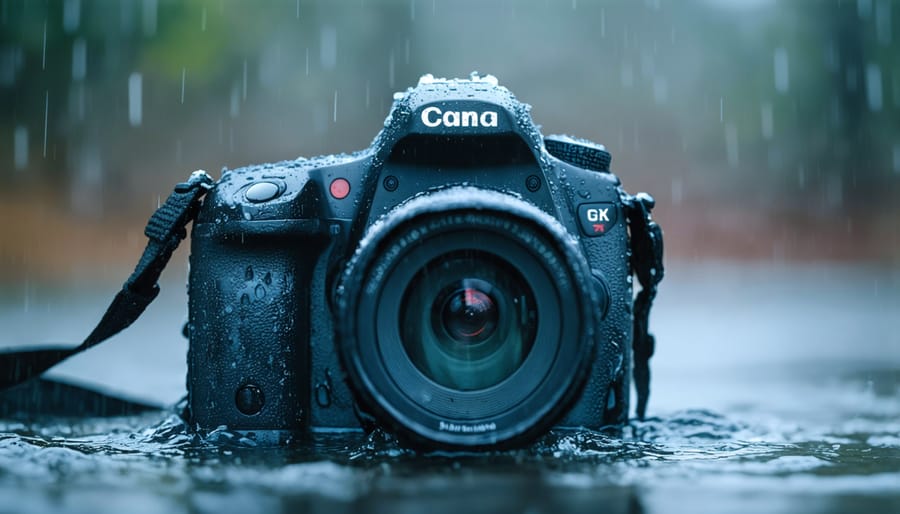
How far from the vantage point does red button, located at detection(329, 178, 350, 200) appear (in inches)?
71.7

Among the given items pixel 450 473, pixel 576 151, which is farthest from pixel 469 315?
pixel 576 151

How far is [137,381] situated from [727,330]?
306cm

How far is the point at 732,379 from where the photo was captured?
3.35 metres

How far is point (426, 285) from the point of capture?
1.67m

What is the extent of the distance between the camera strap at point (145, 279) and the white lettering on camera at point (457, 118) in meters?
0.45

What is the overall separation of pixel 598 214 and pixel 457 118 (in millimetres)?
335

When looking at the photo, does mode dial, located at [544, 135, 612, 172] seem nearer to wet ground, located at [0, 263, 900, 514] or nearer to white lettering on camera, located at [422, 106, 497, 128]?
white lettering on camera, located at [422, 106, 497, 128]

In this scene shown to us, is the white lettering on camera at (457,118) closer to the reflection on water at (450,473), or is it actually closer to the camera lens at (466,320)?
the camera lens at (466,320)

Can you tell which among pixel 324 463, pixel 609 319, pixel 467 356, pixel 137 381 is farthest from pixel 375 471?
pixel 137 381

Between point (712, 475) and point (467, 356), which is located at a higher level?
point (467, 356)

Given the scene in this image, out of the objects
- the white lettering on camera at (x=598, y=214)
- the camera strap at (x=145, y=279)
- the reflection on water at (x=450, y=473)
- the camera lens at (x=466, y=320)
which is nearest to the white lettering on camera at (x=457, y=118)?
the camera lens at (x=466, y=320)

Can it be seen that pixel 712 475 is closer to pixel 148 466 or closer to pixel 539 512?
pixel 539 512

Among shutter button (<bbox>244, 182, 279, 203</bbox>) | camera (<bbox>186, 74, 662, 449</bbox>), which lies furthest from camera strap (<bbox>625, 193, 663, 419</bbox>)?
shutter button (<bbox>244, 182, 279, 203</bbox>)

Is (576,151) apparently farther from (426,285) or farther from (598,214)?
(426,285)
